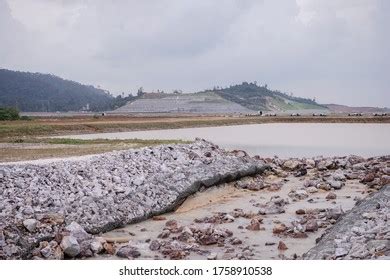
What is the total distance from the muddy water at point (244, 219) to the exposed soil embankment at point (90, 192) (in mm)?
294

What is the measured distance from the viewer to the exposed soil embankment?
9.31 meters

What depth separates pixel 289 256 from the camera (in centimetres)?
891

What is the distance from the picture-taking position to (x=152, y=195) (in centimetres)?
1256

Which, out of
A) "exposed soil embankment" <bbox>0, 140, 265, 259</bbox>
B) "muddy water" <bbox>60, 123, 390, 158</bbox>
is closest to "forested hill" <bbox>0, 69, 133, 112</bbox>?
"exposed soil embankment" <bbox>0, 140, 265, 259</bbox>

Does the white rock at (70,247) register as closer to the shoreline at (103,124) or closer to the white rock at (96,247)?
the white rock at (96,247)

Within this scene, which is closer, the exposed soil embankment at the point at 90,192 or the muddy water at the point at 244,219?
the exposed soil embankment at the point at 90,192

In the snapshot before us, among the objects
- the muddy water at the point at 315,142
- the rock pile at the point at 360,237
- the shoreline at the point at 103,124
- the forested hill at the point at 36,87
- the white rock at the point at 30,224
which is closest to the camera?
→ the rock pile at the point at 360,237

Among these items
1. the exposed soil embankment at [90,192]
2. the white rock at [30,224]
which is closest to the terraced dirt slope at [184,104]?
the exposed soil embankment at [90,192]

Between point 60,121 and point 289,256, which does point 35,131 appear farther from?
point 289,256

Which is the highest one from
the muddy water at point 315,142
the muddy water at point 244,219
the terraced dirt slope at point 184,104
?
the terraced dirt slope at point 184,104

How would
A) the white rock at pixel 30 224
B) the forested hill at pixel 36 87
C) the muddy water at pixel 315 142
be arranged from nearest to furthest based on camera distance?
the white rock at pixel 30 224
the forested hill at pixel 36 87
the muddy water at pixel 315 142

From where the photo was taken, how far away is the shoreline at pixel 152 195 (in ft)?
30.3

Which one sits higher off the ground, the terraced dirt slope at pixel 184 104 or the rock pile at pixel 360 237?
the terraced dirt slope at pixel 184 104

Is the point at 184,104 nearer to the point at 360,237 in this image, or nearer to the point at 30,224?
the point at 30,224
